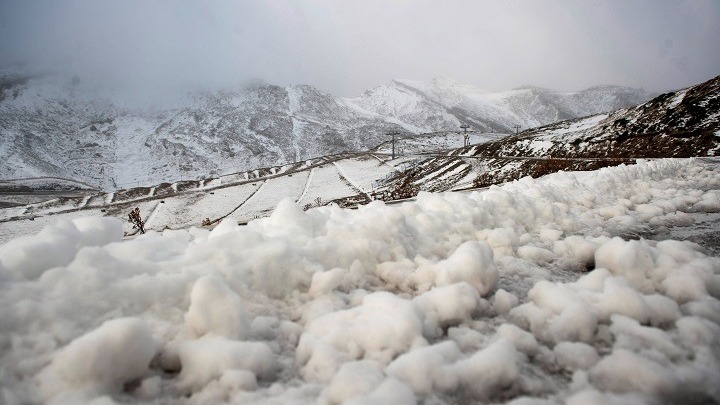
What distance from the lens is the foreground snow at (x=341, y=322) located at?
1851 mm

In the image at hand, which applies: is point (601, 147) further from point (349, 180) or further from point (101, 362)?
point (101, 362)

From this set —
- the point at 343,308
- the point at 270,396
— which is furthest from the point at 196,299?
the point at 343,308

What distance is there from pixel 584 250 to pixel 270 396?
3.65 metres

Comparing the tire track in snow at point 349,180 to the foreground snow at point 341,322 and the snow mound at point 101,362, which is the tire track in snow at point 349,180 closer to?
the foreground snow at point 341,322

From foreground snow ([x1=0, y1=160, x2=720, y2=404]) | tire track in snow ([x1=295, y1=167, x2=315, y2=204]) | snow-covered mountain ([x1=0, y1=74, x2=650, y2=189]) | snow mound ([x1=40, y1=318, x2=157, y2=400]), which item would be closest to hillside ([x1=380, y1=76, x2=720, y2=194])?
tire track in snow ([x1=295, y1=167, x2=315, y2=204])

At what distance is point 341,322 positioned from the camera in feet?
7.95

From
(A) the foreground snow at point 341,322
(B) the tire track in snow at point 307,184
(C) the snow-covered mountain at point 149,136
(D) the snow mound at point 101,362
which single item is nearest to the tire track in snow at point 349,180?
(B) the tire track in snow at point 307,184

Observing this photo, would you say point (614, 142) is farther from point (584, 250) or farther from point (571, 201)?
point (584, 250)

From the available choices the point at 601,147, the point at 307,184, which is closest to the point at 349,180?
the point at 307,184

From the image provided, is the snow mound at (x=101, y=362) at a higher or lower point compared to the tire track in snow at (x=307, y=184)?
lower

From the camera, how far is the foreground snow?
1.85 m

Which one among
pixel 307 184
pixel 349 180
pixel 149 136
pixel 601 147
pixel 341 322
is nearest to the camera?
pixel 341 322

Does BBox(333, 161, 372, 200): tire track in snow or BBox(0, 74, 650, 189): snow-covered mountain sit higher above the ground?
BBox(0, 74, 650, 189): snow-covered mountain

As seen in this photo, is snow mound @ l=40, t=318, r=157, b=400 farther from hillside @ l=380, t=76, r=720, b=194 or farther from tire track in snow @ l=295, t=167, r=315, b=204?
tire track in snow @ l=295, t=167, r=315, b=204
